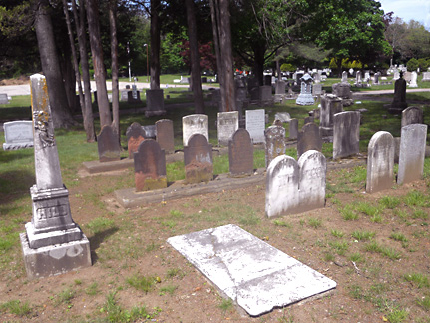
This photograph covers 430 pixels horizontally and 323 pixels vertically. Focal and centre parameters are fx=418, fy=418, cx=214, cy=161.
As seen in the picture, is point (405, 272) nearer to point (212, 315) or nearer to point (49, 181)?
point (212, 315)

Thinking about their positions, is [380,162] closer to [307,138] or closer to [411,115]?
[307,138]

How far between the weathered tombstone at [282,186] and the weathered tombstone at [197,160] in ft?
7.25

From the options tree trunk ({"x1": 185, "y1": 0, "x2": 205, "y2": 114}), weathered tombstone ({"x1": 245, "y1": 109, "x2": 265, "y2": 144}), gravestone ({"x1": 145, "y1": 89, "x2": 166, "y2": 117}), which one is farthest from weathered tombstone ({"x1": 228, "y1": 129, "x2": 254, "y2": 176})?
gravestone ({"x1": 145, "y1": 89, "x2": 166, "y2": 117})

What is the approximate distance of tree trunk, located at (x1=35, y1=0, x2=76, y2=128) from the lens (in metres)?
15.7

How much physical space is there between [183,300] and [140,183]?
389cm

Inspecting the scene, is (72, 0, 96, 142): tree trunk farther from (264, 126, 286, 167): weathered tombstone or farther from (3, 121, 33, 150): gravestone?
(264, 126, 286, 167): weathered tombstone

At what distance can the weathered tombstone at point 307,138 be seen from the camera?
9.62 meters

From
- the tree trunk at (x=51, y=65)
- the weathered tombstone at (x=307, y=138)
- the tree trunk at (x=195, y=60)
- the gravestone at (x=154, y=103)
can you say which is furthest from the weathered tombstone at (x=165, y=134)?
the gravestone at (x=154, y=103)

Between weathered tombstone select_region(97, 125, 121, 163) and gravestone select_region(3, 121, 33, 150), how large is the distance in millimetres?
4121

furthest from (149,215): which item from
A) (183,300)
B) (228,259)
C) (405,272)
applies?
(405,272)

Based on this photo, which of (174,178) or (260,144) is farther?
(260,144)

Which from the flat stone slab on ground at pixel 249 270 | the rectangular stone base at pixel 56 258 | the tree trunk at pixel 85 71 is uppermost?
the tree trunk at pixel 85 71

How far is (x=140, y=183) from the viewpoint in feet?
27.0

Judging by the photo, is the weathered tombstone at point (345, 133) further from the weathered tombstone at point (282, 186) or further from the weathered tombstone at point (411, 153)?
the weathered tombstone at point (282, 186)
